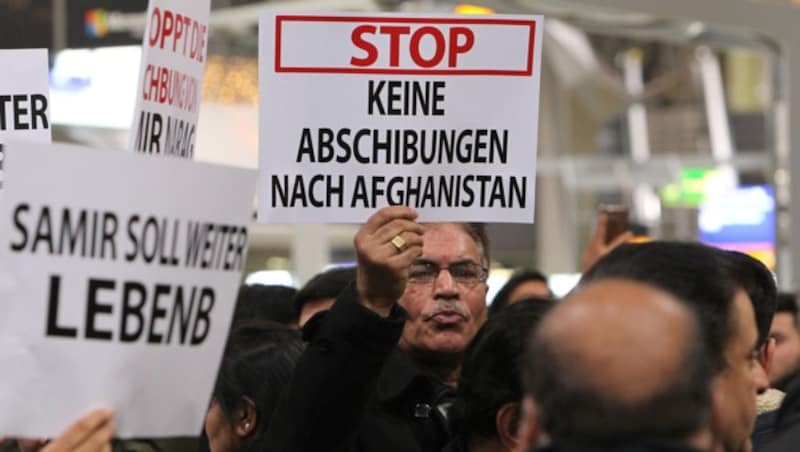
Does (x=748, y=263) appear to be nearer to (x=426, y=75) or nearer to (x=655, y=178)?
(x=426, y=75)

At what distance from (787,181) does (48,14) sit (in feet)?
11.7

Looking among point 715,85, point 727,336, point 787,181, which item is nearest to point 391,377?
point 727,336

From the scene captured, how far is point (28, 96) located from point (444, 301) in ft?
3.95

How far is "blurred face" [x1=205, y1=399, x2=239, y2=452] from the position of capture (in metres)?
4.90

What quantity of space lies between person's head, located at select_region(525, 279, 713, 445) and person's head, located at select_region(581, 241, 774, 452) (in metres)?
0.72

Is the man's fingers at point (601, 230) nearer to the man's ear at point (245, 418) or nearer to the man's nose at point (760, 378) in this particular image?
the man's ear at point (245, 418)

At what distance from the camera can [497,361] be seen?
428 cm

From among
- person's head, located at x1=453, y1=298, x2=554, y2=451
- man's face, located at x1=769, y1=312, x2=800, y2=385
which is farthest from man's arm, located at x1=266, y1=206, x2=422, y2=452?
man's face, located at x1=769, y1=312, x2=800, y2=385

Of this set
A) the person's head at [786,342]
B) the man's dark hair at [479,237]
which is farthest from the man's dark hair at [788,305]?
the man's dark hair at [479,237]

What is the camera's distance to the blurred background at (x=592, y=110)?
8.88 meters

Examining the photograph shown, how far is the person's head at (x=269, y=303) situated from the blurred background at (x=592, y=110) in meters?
1.07

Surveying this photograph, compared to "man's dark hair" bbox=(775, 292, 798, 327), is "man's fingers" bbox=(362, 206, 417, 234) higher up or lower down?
higher up

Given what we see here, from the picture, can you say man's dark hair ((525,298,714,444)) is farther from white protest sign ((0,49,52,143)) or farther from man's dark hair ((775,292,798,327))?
man's dark hair ((775,292,798,327))

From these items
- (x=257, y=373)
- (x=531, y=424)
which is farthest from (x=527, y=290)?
(x=531, y=424)
